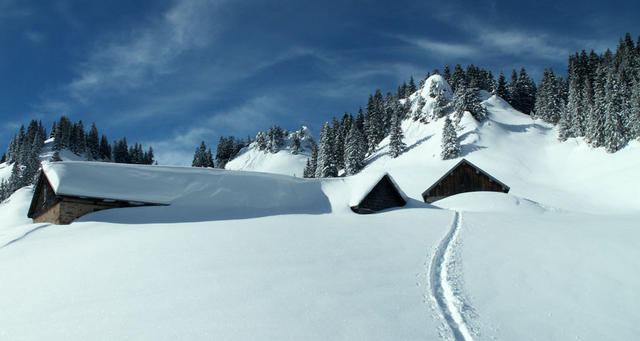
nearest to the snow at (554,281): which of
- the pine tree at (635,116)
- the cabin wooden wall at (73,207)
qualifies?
the cabin wooden wall at (73,207)

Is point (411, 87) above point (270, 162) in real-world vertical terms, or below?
above

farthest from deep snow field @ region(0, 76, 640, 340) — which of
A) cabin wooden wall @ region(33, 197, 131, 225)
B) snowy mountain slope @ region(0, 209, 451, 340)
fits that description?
cabin wooden wall @ region(33, 197, 131, 225)

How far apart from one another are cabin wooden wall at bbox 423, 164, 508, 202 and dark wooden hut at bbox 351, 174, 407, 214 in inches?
496

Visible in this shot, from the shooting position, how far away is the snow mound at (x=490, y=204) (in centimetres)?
2555

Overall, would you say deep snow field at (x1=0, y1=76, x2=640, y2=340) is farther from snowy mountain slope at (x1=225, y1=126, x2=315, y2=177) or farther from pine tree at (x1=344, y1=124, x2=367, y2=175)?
snowy mountain slope at (x1=225, y1=126, x2=315, y2=177)

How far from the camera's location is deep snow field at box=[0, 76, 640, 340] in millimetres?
6488

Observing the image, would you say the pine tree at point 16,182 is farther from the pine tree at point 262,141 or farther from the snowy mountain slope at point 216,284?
the snowy mountain slope at point 216,284

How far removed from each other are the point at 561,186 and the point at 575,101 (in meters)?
21.6

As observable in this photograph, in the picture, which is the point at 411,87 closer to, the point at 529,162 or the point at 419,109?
the point at 419,109

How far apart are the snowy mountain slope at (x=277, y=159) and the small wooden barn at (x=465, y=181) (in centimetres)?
6239

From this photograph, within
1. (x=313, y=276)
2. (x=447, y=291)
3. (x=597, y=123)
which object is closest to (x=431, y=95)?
(x=597, y=123)

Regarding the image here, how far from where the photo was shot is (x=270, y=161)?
106 metres

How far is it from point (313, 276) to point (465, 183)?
97.5ft

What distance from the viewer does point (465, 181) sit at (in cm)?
3497
